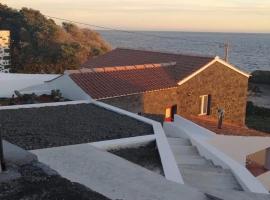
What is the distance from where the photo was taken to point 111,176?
6375 mm

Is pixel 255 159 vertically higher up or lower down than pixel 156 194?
lower down

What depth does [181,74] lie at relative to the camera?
2266 centimetres

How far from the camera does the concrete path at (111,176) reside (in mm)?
5402

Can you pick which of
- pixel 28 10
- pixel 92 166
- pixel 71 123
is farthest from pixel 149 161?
pixel 28 10

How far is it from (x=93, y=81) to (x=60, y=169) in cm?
1217

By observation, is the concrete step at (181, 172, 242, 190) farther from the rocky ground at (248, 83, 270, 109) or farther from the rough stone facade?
the rocky ground at (248, 83, 270, 109)

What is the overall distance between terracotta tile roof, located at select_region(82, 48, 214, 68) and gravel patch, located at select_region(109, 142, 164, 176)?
43.6 ft

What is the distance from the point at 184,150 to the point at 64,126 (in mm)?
3873

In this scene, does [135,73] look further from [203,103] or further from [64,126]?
[64,126]

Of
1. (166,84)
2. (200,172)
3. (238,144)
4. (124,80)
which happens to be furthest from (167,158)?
(166,84)

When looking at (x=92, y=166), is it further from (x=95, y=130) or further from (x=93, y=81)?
(x=93, y=81)

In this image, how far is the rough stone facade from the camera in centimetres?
2009

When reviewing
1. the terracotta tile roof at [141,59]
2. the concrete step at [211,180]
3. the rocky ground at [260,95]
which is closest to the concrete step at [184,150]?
the concrete step at [211,180]

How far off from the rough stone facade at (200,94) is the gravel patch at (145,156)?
7.80 metres
